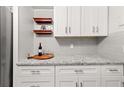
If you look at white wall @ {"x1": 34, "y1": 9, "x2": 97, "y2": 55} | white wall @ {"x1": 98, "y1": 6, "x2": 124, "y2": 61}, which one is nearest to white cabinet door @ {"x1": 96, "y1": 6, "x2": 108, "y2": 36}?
white wall @ {"x1": 98, "y1": 6, "x2": 124, "y2": 61}

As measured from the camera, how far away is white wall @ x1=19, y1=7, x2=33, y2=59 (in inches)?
91.8

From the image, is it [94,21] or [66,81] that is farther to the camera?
[94,21]

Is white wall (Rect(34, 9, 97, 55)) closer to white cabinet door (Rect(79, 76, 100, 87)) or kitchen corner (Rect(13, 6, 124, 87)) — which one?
kitchen corner (Rect(13, 6, 124, 87))

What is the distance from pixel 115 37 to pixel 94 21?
1.84 feet

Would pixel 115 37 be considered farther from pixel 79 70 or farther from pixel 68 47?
pixel 68 47

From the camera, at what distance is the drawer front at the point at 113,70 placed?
82.0 inches

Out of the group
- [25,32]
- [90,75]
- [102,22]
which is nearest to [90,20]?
[102,22]

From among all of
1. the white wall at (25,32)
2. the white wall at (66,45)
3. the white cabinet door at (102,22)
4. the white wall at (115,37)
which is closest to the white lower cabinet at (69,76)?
the white wall at (115,37)

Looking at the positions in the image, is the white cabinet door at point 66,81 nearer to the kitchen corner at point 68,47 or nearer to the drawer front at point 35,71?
the kitchen corner at point 68,47

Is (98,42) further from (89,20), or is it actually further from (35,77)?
(35,77)

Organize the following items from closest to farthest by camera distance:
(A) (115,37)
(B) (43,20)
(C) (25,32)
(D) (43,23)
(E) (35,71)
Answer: (E) (35,71) < (A) (115,37) < (C) (25,32) < (B) (43,20) < (D) (43,23)

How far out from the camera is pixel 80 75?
82.0 inches

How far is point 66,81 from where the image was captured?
2082 mm
